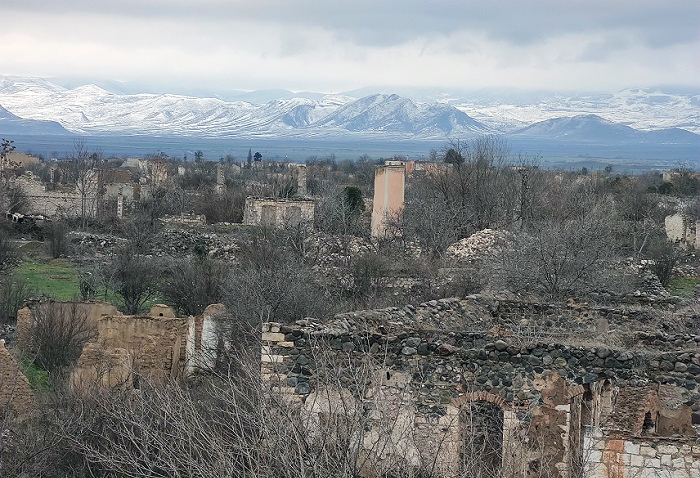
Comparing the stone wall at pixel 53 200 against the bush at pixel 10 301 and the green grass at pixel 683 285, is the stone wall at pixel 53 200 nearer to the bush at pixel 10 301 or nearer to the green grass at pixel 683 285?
the bush at pixel 10 301

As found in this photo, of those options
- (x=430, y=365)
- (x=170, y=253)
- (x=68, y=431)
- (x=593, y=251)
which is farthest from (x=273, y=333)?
(x=170, y=253)

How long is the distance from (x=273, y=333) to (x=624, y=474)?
352cm

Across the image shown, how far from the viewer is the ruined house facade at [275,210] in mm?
42781

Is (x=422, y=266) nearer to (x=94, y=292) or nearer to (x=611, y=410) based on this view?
(x=94, y=292)

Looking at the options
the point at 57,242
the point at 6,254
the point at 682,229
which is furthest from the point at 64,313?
the point at 682,229

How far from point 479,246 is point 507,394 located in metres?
18.8

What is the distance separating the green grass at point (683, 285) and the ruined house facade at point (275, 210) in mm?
13349

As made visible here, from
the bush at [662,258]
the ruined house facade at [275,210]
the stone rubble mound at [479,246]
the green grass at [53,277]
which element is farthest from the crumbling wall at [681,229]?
the green grass at [53,277]

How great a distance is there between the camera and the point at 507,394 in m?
10.3

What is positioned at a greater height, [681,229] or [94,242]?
[681,229]

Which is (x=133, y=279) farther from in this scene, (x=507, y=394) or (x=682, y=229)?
(x=682, y=229)

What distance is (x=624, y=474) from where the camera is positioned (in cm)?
948

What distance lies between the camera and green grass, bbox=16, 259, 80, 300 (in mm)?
30000

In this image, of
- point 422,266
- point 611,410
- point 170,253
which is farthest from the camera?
point 170,253
